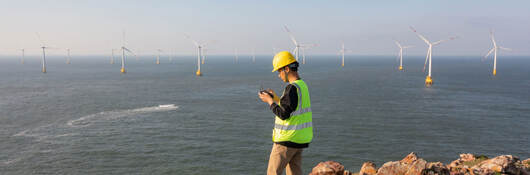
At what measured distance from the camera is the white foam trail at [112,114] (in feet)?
164

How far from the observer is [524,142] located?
40.7m

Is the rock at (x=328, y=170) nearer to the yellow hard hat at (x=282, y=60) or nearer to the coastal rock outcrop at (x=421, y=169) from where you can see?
the coastal rock outcrop at (x=421, y=169)

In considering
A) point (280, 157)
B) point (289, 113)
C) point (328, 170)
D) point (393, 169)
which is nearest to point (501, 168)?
point (393, 169)

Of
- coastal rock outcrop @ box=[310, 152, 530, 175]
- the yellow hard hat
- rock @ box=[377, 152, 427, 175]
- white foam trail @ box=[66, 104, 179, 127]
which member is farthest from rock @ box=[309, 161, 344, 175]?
white foam trail @ box=[66, 104, 179, 127]

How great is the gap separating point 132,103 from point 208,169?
132 feet

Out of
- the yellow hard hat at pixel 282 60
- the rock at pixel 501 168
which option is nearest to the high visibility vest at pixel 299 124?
the yellow hard hat at pixel 282 60

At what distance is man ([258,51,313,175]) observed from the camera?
5871mm

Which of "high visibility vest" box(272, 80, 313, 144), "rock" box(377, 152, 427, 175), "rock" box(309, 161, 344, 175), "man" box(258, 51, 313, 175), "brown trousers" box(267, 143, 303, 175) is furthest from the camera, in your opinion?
"rock" box(309, 161, 344, 175)

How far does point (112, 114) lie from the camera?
55.2 m

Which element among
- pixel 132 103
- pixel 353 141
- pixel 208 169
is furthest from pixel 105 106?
pixel 353 141

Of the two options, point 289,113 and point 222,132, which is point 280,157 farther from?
point 222,132

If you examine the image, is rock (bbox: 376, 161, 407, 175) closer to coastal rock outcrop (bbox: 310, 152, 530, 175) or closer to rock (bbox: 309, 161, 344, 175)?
coastal rock outcrop (bbox: 310, 152, 530, 175)

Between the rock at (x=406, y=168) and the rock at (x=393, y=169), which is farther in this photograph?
the rock at (x=393, y=169)

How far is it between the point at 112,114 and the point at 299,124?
5417cm
